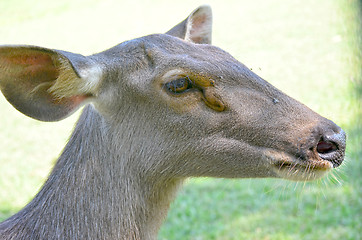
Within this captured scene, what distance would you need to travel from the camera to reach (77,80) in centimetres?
284

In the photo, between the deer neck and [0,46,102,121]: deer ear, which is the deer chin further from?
[0,46,102,121]: deer ear

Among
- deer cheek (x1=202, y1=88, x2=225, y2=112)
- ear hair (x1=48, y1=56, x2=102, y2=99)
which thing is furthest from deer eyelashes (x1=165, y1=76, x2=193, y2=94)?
ear hair (x1=48, y1=56, x2=102, y2=99)

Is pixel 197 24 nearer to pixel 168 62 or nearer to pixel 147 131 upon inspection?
pixel 168 62

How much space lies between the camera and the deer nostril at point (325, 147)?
2768 millimetres

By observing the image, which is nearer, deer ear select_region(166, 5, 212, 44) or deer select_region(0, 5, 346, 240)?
deer select_region(0, 5, 346, 240)

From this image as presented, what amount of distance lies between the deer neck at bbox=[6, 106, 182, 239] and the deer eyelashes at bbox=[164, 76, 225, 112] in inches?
19.2

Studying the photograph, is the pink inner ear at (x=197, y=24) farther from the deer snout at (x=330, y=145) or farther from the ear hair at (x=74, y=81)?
the deer snout at (x=330, y=145)

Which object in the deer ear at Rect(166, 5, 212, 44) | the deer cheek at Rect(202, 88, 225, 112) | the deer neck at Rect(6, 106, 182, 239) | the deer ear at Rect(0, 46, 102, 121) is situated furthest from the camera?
the deer ear at Rect(166, 5, 212, 44)

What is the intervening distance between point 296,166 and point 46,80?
4.91 ft

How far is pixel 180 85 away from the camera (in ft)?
9.62

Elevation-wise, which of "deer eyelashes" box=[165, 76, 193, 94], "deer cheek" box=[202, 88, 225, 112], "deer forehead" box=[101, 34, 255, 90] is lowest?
"deer cheek" box=[202, 88, 225, 112]

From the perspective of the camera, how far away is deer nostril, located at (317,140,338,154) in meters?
2.77

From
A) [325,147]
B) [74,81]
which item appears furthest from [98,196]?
[325,147]

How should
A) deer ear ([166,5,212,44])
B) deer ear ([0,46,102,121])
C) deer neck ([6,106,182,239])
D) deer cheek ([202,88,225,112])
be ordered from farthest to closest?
1. deer ear ([166,5,212,44])
2. deer neck ([6,106,182,239])
3. deer cheek ([202,88,225,112])
4. deer ear ([0,46,102,121])
